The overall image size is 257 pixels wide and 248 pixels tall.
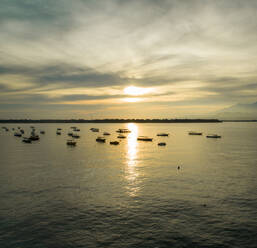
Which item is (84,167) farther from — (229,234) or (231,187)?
(229,234)

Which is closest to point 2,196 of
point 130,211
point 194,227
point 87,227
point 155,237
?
point 87,227

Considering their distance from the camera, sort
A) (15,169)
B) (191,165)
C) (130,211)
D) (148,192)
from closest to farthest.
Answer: (130,211), (148,192), (15,169), (191,165)

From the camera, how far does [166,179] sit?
2245 inches

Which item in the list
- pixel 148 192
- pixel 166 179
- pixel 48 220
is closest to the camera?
pixel 48 220

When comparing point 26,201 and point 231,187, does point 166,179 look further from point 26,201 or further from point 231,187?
point 26,201

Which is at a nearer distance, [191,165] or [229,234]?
[229,234]

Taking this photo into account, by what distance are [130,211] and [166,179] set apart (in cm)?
2191

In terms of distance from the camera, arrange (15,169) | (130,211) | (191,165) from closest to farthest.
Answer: (130,211), (15,169), (191,165)

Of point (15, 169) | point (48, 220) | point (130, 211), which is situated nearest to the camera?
point (48, 220)

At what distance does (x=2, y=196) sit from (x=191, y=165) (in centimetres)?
5453

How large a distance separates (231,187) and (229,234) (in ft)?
71.4

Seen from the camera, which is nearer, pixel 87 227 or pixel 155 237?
pixel 155 237

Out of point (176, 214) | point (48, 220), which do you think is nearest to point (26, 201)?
point (48, 220)

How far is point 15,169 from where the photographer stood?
68.5 metres
